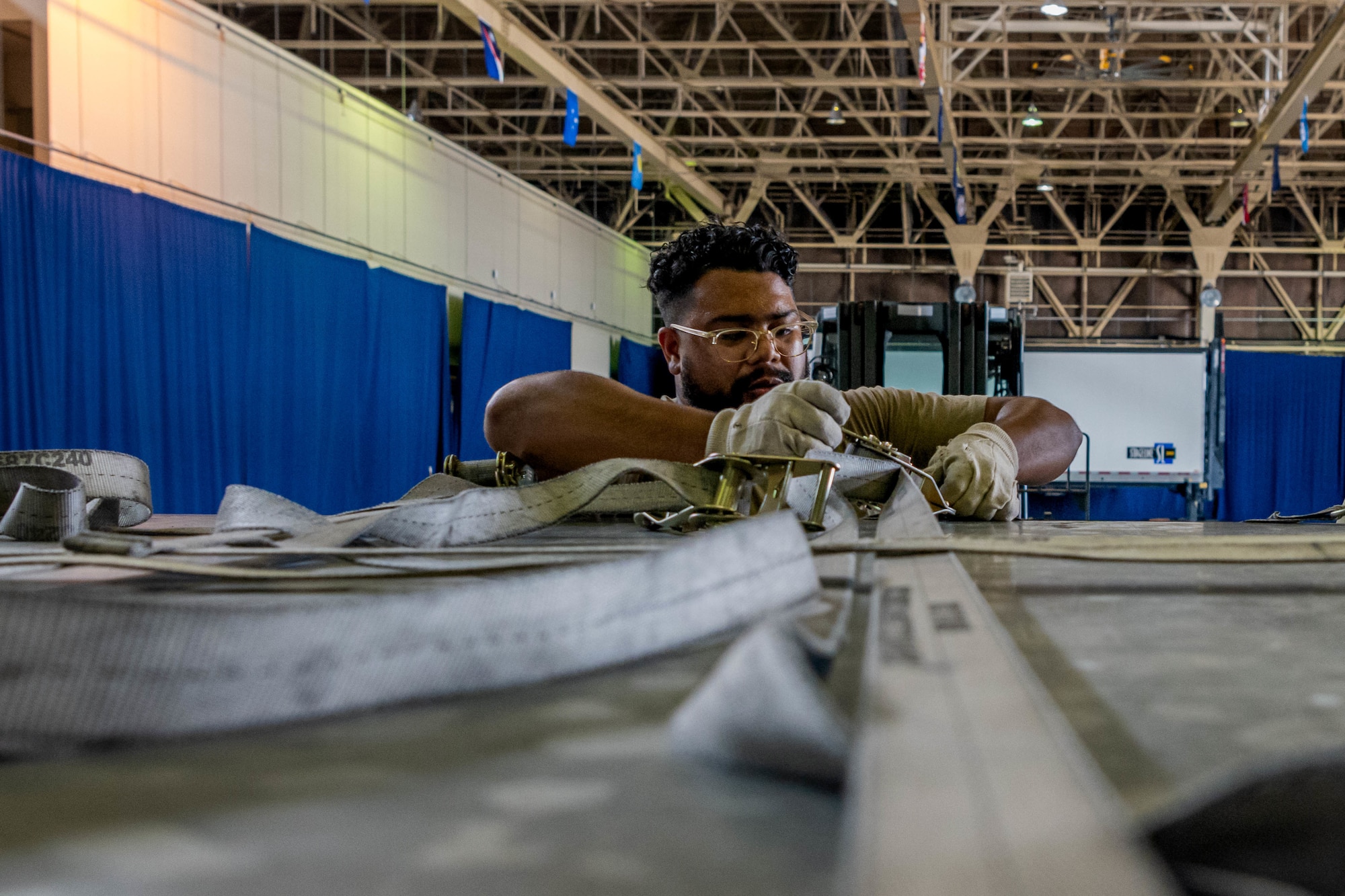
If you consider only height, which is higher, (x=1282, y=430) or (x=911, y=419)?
(x=911, y=419)

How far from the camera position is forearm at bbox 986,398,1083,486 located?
235 cm

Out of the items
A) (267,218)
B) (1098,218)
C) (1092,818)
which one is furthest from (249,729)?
(1098,218)

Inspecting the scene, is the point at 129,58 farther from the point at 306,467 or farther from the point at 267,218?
the point at 306,467

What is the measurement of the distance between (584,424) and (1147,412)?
8.65 metres

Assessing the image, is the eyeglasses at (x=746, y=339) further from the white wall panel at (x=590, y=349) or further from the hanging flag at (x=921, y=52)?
the white wall panel at (x=590, y=349)

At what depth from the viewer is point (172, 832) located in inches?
12.6

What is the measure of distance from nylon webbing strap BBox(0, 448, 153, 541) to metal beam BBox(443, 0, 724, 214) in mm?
6966

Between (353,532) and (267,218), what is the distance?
7.50 meters

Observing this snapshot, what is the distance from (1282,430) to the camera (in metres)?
15.3

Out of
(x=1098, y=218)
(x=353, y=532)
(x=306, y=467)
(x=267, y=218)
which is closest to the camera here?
(x=353, y=532)

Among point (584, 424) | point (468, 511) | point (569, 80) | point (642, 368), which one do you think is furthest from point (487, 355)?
point (468, 511)

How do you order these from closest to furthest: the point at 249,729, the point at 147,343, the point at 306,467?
the point at 249,729, the point at 147,343, the point at 306,467

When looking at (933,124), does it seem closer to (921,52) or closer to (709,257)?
(921,52)

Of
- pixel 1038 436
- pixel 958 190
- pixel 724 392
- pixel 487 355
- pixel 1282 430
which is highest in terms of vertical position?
pixel 958 190
